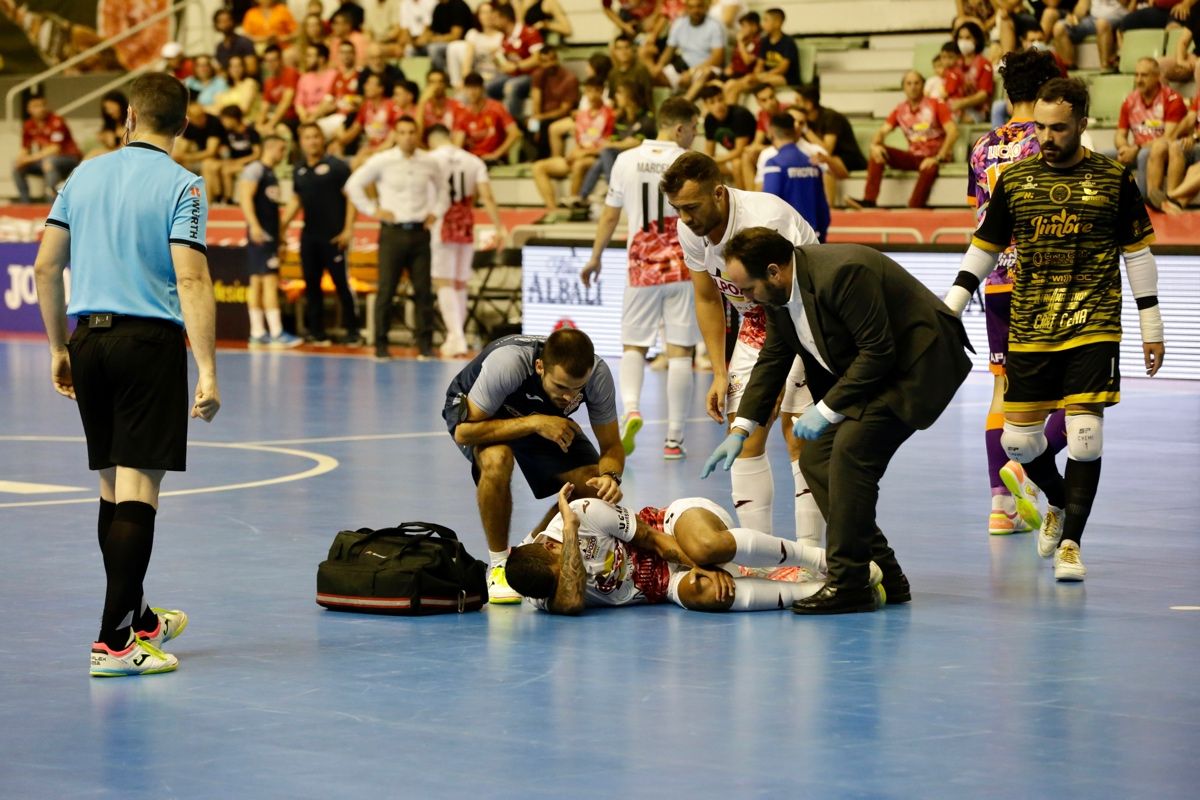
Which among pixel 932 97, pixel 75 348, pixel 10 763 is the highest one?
pixel 932 97

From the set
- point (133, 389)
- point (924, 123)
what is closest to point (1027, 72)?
point (133, 389)

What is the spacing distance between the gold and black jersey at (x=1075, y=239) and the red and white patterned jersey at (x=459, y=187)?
1311 centimetres

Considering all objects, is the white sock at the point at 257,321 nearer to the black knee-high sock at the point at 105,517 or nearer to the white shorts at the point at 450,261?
the white shorts at the point at 450,261

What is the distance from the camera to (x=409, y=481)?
10.7 m

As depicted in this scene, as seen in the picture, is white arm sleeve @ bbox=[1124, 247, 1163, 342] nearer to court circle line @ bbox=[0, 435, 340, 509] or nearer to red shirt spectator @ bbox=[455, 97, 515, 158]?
court circle line @ bbox=[0, 435, 340, 509]

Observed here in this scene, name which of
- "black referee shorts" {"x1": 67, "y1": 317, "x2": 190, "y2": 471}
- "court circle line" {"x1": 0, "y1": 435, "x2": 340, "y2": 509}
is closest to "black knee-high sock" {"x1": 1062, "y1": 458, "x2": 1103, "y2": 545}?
"black referee shorts" {"x1": 67, "y1": 317, "x2": 190, "y2": 471}

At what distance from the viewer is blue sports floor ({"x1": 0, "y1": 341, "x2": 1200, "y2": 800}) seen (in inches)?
190

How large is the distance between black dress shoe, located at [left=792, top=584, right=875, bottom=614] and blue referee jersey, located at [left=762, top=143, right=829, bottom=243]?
9.42m

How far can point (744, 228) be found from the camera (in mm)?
7758

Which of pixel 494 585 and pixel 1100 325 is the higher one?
pixel 1100 325

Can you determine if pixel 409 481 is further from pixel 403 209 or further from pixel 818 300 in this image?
pixel 403 209

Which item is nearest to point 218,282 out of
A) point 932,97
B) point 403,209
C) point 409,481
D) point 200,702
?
point 403,209

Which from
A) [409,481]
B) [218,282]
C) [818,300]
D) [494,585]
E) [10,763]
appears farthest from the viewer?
[218,282]

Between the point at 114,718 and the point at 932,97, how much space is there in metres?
16.7
